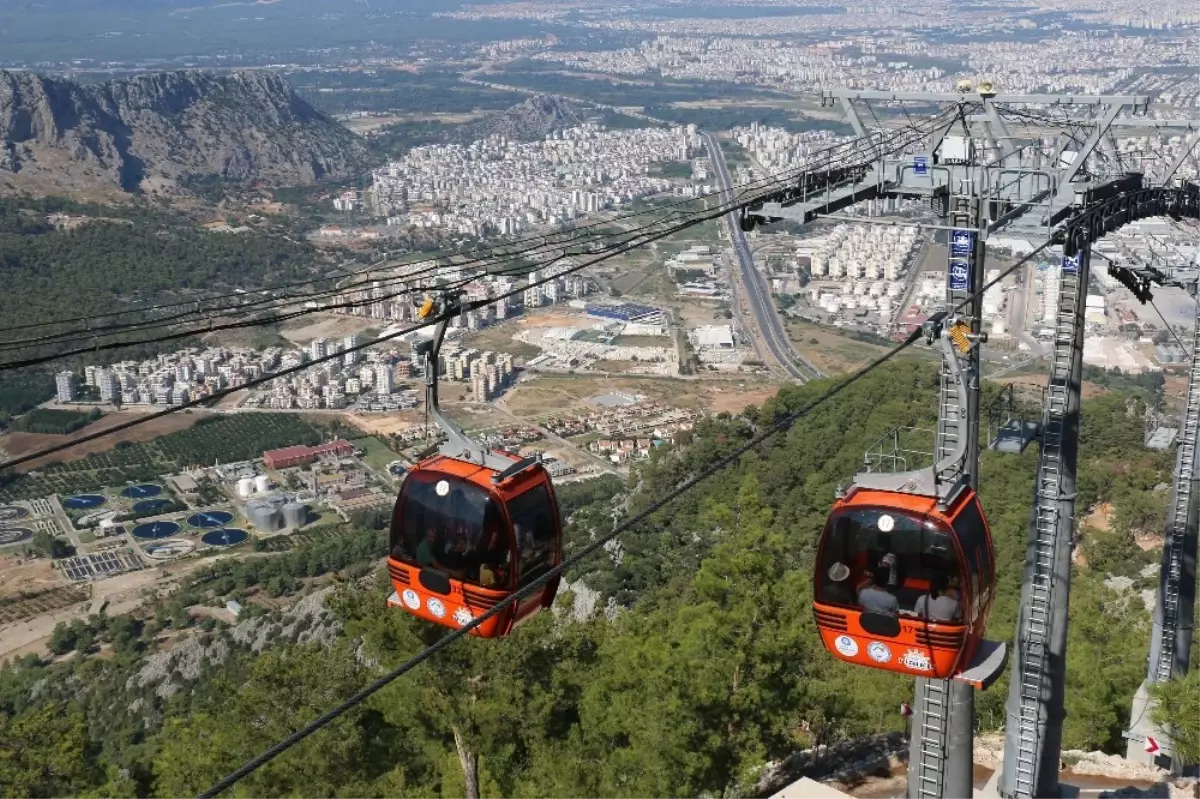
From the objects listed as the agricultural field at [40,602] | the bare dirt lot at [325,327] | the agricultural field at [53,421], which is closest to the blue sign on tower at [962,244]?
the agricultural field at [40,602]

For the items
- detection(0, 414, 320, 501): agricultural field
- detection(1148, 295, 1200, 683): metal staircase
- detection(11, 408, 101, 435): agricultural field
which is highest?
detection(1148, 295, 1200, 683): metal staircase

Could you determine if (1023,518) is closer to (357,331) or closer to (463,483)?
(463,483)

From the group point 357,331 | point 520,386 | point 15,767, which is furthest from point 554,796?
point 357,331

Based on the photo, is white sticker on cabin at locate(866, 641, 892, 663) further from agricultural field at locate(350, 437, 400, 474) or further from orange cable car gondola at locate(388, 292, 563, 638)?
agricultural field at locate(350, 437, 400, 474)

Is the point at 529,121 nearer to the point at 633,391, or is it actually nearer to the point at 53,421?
the point at 633,391

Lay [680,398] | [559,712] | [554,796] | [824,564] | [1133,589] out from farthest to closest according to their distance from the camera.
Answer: [680,398] < [1133,589] < [559,712] < [554,796] < [824,564]

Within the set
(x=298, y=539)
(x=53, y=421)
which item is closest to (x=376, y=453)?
(x=298, y=539)

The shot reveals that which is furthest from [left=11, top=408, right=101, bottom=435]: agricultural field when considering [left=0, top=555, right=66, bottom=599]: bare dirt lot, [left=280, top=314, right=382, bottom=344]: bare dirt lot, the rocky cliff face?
the rocky cliff face

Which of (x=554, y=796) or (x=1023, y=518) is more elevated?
(x=554, y=796)
